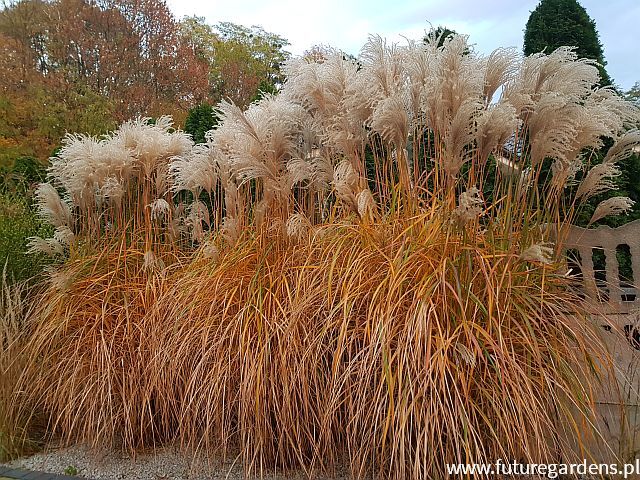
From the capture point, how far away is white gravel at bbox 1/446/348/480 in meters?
2.84

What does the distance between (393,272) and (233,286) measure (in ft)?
3.36

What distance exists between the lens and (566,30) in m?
4.57

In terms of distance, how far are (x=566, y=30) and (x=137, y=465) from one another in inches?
190

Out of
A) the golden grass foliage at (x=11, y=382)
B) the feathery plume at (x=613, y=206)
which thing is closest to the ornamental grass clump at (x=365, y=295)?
the feathery plume at (x=613, y=206)

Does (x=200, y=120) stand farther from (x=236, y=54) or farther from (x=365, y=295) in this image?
(x=236, y=54)

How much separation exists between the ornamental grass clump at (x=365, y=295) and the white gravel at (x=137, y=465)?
0.10 metres

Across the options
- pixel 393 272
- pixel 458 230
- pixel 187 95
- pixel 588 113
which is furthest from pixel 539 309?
pixel 187 95

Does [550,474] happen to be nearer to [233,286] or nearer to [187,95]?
[233,286]

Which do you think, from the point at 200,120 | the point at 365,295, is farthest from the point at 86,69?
the point at 365,295

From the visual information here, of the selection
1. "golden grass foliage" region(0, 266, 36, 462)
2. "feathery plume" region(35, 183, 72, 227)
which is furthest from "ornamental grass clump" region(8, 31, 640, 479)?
"feathery plume" region(35, 183, 72, 227)

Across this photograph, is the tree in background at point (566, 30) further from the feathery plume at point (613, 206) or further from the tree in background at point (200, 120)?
the tree in background at point (200, 120)

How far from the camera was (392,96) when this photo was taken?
2.66 meters

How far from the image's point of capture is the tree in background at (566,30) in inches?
180

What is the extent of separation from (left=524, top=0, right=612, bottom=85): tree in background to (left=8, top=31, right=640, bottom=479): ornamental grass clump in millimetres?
1789
